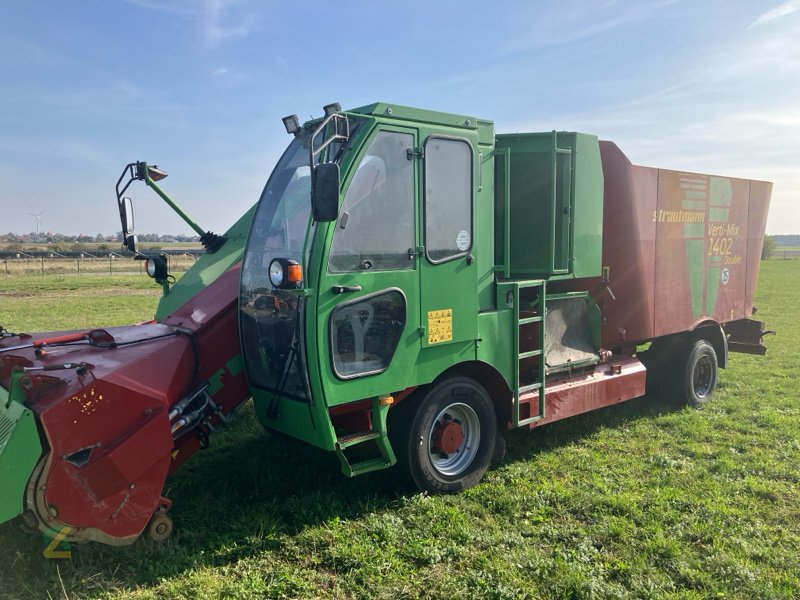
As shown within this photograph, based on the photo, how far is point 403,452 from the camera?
430 cm

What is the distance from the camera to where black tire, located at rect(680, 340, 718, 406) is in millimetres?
6863

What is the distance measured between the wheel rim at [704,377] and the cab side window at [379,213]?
4764 millimetres

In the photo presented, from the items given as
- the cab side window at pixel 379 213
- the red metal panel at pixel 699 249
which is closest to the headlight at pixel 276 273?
→ the cab side window at pixel 379 213

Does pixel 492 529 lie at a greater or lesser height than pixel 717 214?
lesser

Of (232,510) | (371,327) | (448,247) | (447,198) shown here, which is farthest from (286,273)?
(232,510)

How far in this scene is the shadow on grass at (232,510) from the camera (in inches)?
136

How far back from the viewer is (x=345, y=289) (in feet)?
Result: 12.6

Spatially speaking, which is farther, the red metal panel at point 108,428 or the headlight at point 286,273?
the headlight at point 286,273

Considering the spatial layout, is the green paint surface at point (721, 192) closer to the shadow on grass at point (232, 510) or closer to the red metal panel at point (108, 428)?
the shadow on grass at point (232, 510)

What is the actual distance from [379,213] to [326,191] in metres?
0.67

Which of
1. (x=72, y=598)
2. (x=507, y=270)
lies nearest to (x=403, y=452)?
(x=507, y=270)

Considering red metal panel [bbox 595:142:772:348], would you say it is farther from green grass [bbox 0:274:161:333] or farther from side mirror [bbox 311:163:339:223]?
green grass [bbox 0:274:161:333]

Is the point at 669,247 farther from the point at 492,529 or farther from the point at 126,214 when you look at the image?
the point at 126,214

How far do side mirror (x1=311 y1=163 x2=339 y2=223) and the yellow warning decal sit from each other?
1.20m
